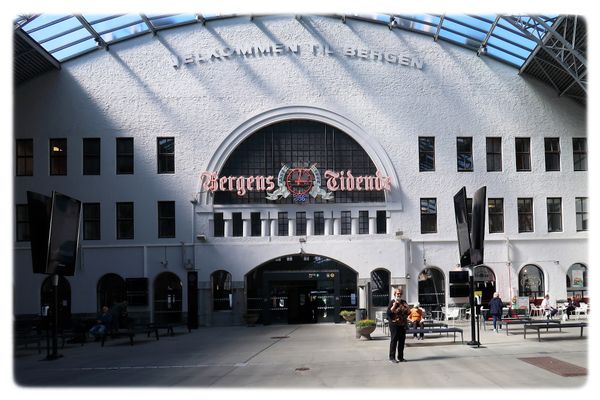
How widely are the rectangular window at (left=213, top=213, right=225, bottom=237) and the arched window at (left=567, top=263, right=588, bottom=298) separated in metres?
18.2

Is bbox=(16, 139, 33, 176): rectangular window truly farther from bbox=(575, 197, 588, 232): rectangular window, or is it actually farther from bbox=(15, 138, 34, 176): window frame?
bbox=(575, 197, 588, 232): rectangular window

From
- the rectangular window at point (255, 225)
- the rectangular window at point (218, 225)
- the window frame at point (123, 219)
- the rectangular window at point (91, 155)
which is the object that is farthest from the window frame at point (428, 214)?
the rectangular window at point (91, 155)

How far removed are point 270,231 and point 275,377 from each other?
59.7 ft

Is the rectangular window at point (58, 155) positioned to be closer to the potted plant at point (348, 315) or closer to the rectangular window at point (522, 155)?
the potted plant at point (348, 315)

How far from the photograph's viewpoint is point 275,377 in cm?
1382

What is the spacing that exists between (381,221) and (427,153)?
4.36m

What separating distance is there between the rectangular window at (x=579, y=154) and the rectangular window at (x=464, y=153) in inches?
224

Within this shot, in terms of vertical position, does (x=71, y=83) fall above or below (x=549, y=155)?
above

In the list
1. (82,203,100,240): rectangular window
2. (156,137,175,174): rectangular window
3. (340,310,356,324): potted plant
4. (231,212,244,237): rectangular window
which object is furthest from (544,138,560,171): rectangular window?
(82,203,100,240): rectangular window

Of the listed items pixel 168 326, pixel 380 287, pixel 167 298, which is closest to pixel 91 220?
pixel 167 298

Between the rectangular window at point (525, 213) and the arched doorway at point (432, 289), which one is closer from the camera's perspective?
the arched doorway at point (432, 289)

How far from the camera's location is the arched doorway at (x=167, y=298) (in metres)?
31.5

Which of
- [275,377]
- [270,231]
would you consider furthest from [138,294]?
[275,377]

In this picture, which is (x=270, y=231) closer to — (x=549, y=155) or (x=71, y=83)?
(x=71, y=83)
